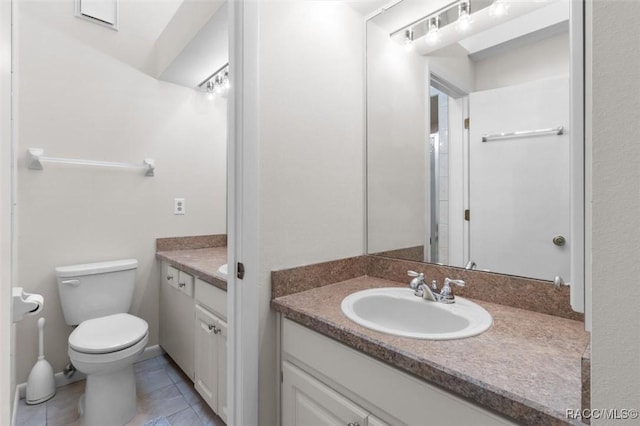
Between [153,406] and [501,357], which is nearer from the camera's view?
[501,357]

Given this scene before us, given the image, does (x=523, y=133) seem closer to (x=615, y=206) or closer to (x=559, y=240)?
(x=559, y=240)

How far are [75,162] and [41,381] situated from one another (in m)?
1.32

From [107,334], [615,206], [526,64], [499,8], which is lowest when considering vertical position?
[107,334]

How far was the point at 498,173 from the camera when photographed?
46.9 inches

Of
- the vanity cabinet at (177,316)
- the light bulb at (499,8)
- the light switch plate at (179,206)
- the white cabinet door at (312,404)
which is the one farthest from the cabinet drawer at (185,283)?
the light bulb at (499,8)

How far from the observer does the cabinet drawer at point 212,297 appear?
4.75ft

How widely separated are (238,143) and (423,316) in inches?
36.9

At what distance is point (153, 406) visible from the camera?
1745mm

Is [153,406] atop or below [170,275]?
below

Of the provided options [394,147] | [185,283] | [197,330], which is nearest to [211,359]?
[197,330]

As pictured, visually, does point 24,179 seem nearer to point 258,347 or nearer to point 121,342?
point 121,342

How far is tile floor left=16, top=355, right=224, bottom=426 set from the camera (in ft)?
5.32

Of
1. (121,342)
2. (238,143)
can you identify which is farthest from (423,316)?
(121,342)

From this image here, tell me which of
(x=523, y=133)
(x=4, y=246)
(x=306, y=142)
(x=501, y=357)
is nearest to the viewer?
(x=4, y=246)
